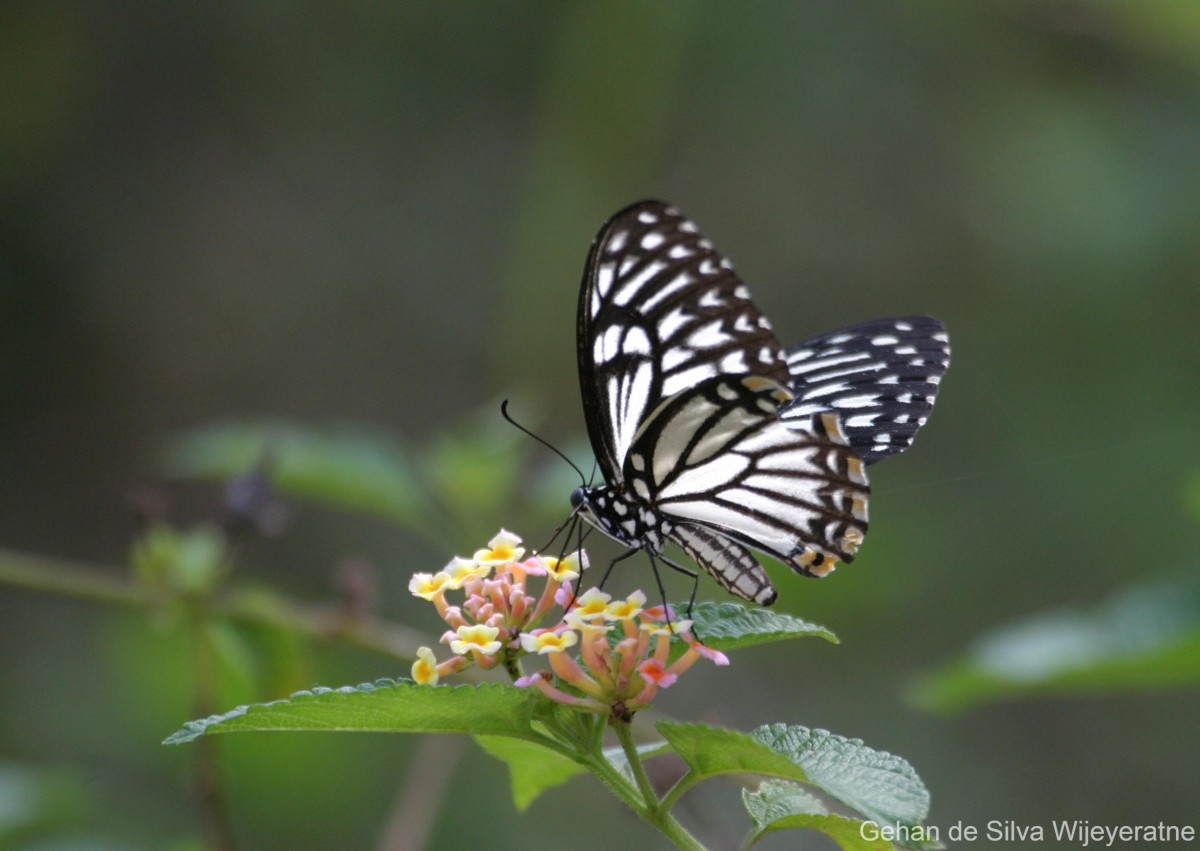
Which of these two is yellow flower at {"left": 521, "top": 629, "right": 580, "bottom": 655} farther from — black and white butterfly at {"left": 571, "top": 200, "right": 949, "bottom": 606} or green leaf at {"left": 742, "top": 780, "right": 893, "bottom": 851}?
black and white butterfly at {"left": 571, "top": 200, "right": 949, "bottom": 606}

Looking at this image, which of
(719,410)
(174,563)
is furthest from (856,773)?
(174,563)

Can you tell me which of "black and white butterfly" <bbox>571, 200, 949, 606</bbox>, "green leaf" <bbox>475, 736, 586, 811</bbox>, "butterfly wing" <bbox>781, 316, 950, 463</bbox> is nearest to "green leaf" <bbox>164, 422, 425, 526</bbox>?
"black and white butterfly" <bbox>571, 200, 949, 606</bbox>

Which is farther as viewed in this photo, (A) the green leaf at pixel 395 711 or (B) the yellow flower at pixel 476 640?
(B) the yellow flower at pixel 476 640

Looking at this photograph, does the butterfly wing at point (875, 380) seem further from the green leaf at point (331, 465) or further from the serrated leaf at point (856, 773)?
the green leaf at point (331, 465)

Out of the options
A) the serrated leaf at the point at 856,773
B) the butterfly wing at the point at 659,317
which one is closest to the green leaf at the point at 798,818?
the serrated leaf at the point at 856,773

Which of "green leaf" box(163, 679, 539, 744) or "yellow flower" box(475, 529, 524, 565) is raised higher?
"yellow flower" box(475, 529, 524, 565)

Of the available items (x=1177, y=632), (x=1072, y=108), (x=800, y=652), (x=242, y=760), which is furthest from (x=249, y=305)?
(x=1177, y=632)
